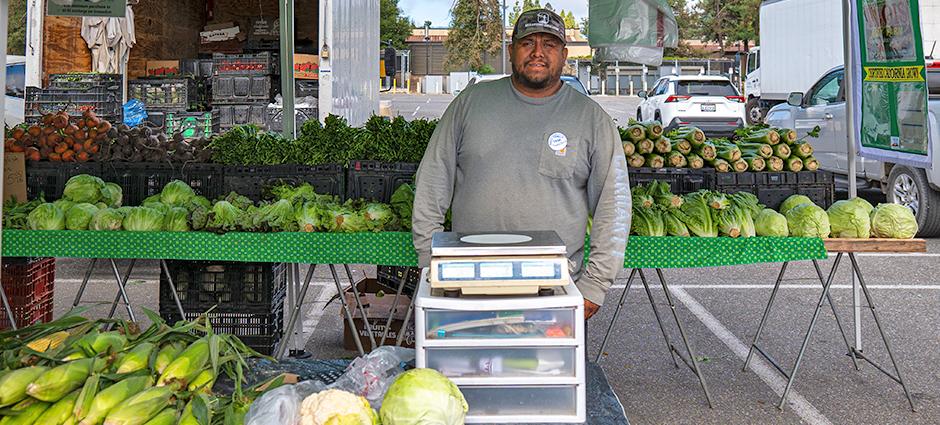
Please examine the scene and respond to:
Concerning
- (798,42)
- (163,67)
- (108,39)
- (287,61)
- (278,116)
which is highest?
(798,42)

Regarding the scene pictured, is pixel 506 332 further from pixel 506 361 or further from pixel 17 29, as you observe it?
pixel 17 29

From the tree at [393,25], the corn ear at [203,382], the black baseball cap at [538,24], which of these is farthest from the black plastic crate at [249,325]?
the tree at [393,25]

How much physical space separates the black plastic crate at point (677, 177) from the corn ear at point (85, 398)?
4.07m

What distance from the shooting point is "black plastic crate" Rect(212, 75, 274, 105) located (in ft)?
42.6

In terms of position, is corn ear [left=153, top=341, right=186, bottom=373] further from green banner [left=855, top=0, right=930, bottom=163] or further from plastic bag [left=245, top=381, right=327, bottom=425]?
green banner [left=855, top=0, right=930, bottom=163]

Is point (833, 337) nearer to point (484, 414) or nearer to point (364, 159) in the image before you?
point (364, 159)

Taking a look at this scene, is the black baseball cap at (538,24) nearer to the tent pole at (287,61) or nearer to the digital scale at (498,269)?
the digital scale at (498,269)

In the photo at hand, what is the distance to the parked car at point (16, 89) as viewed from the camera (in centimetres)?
1418

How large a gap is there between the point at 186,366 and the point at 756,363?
14.5ft

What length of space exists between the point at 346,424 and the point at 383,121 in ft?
14.1

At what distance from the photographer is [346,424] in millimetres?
2238

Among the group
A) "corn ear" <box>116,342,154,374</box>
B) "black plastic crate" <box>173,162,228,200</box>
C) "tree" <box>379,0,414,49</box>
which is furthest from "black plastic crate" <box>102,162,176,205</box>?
"tree" <box>379,0,414,49</box>

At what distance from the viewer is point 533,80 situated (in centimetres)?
373

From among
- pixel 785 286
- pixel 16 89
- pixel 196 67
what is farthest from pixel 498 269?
pixel 16 89
